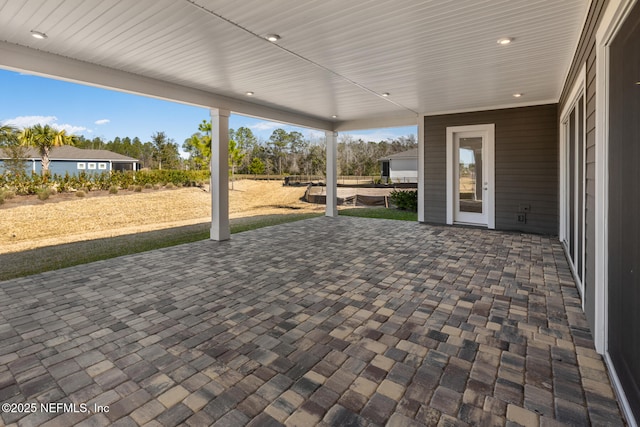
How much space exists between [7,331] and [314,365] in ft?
8.37

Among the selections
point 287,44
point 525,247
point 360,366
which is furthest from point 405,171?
point 360,366

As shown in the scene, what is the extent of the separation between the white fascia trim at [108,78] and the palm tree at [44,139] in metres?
5.01

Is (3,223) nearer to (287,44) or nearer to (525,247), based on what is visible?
(287,44)

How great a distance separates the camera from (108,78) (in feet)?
15.1

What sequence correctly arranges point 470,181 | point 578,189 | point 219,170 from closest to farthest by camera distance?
point 578,189 → point 219,170 → point 470,181

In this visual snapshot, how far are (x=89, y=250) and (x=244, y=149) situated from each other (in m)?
15.3

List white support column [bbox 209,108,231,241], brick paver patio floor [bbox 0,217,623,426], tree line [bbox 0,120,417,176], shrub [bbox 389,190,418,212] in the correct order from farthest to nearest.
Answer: shrub [bbox 389,190,418,212], tree line [bbox 0,120,417,176], white support column [bbox 209,108,231,241], brick paver patio floor [bbox 0,217,623,426]

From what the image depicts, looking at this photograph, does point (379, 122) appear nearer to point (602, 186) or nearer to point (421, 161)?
point (421, 161)

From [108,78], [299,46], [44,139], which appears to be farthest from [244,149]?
[299,46]

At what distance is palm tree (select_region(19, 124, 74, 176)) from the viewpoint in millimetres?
8116

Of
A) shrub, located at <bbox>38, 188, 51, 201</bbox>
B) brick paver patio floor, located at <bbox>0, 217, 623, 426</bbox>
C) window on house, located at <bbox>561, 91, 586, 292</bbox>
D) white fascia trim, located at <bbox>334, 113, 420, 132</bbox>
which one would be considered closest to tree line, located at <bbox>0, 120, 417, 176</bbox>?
shrub, located at <bbox>38, 188, 51, 201</bbox>

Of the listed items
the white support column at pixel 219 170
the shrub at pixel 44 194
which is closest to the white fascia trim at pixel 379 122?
the white support column at pixel 219 170

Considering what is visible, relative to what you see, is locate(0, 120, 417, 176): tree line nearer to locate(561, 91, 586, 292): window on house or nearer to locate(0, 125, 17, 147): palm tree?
locate(0, 125, 17, 147): palm tree

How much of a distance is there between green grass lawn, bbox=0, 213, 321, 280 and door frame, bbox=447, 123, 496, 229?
16.7 feet
